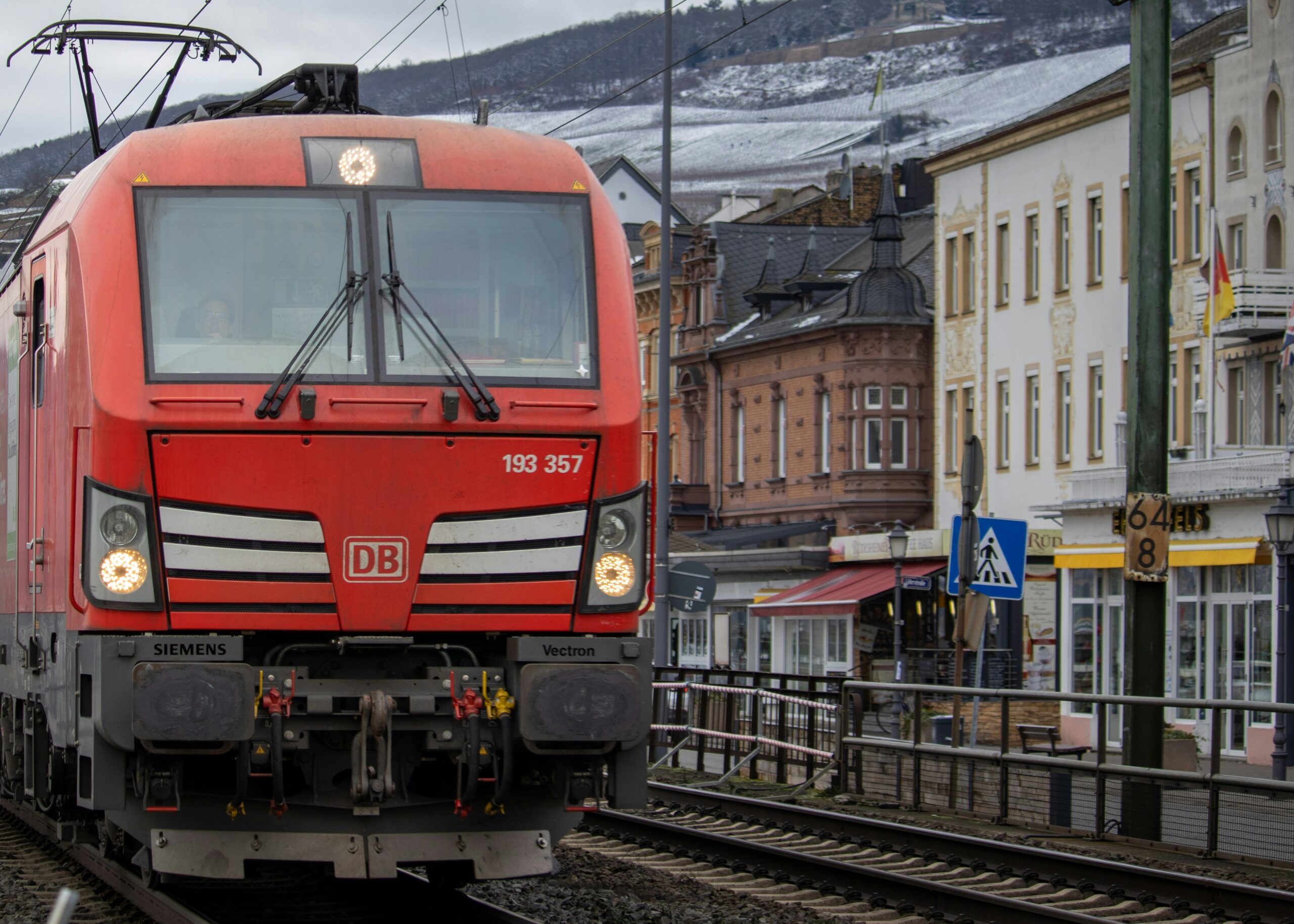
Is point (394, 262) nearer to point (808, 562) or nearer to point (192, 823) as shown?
point (192, 823)

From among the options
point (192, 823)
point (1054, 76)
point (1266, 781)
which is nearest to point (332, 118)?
point (192, 823)

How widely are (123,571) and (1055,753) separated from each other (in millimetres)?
9398

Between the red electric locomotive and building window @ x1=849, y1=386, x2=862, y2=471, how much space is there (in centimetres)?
4189

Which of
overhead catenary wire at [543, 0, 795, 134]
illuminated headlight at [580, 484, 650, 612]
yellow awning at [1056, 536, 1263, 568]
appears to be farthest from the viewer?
yellow awning at [1056, 536, 1263, 568]

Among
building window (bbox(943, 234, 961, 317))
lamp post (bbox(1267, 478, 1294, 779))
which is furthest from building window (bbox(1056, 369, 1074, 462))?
lamp post (bbox(1267, 478, 1294, 779))

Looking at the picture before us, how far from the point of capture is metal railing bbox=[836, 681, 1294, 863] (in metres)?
14.2

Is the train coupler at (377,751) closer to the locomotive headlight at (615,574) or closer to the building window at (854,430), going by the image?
the locomotive headlight at (615,574)

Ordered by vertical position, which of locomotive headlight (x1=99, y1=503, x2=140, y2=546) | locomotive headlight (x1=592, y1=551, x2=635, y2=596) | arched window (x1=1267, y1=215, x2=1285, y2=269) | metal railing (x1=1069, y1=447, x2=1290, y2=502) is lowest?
locomotive headlight (x1=592, y1=551, x2=635, y2=596)

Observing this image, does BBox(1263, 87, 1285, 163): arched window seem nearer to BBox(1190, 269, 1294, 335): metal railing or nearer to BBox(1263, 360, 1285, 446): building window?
BBox(1190, 269, 1294, 335): metal railing

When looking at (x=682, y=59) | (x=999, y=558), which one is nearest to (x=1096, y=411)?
(x=682, y=59)

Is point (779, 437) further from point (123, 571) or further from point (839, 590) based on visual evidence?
point (123, 571)

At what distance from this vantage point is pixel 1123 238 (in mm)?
40875

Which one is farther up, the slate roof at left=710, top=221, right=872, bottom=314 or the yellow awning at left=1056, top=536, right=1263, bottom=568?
the slate roof at left=710, top=221, right=872, bottom=314

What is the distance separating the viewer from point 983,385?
156ft
